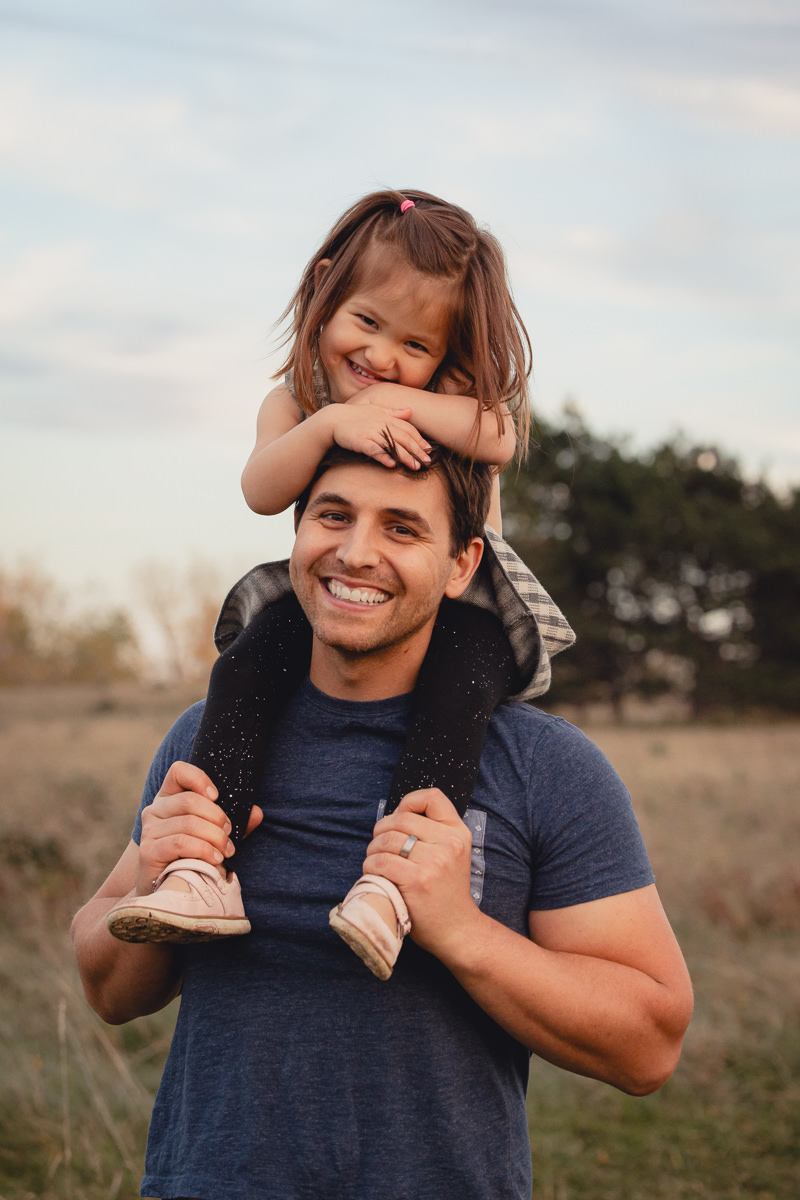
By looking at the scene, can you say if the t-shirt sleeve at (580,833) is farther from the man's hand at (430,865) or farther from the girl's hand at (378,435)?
the girl's hand at (378,435)

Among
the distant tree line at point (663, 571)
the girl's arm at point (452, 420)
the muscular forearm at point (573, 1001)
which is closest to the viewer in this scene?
the muscular forearm at point (573, 1001)

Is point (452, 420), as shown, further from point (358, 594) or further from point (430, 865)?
point (430, 865)

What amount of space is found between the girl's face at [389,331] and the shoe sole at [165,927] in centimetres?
138

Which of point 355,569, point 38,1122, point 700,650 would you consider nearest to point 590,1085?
point 38,1122

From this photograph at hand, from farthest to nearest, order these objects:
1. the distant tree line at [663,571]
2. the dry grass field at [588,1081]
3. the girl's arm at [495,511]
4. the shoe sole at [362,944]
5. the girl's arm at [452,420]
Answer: the distant tree line at [663,571] → the dry grass field at [588,1081] → the girl's arm at [495,511] → the girl's arm at [452,420] → the shoe sole at [362,944]

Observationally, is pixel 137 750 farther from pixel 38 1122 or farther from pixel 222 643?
pixel 222 643

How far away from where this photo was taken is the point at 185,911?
2.04m

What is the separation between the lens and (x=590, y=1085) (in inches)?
230

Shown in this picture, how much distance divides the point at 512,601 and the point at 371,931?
1.08m

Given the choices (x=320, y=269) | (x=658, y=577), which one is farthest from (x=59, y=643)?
(x=320, y=269)

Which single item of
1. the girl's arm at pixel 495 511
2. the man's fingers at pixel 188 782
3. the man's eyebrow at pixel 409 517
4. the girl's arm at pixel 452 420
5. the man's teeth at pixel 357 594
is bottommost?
the man's fingers at pixel 188 782

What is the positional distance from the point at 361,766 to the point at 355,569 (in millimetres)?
442

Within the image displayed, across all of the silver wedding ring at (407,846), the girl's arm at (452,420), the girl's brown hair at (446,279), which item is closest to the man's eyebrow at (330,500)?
the girl's arm at (452,420)

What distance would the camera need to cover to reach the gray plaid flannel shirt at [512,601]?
2.70 meters
